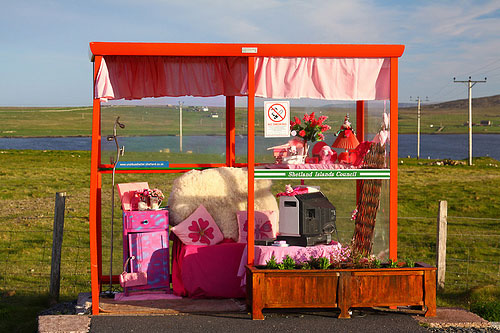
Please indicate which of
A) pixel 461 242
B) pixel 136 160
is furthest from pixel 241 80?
pixel 461 242

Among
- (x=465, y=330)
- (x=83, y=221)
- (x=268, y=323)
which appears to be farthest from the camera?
(x=83, y=221)

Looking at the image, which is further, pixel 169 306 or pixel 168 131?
pixel 168 131

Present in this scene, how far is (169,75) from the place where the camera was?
28.7 ft

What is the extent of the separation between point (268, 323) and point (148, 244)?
2.13 m

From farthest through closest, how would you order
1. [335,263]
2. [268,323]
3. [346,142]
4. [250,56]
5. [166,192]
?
[166,192] → [346,142] → [250,56] → [335,263] → [268,323]

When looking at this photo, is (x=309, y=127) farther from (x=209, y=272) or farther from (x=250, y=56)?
(x=209, y=272)

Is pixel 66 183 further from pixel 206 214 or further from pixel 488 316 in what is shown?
pixel 488 316

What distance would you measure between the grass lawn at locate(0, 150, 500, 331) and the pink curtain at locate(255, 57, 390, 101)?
174cm

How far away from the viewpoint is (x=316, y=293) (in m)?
7.14

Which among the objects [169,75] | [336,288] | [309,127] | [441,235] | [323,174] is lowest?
[336,288]

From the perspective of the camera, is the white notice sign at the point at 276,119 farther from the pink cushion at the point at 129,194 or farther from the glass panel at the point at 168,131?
Result: the pink cushion at the point at 129,194

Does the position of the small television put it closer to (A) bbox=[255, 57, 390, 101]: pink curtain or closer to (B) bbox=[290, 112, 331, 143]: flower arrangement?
(B) bbox=[290, 112, 331, 143]: flower arrangement

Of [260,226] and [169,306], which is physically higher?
[260,226]

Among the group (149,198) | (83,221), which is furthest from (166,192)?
(149,198)
